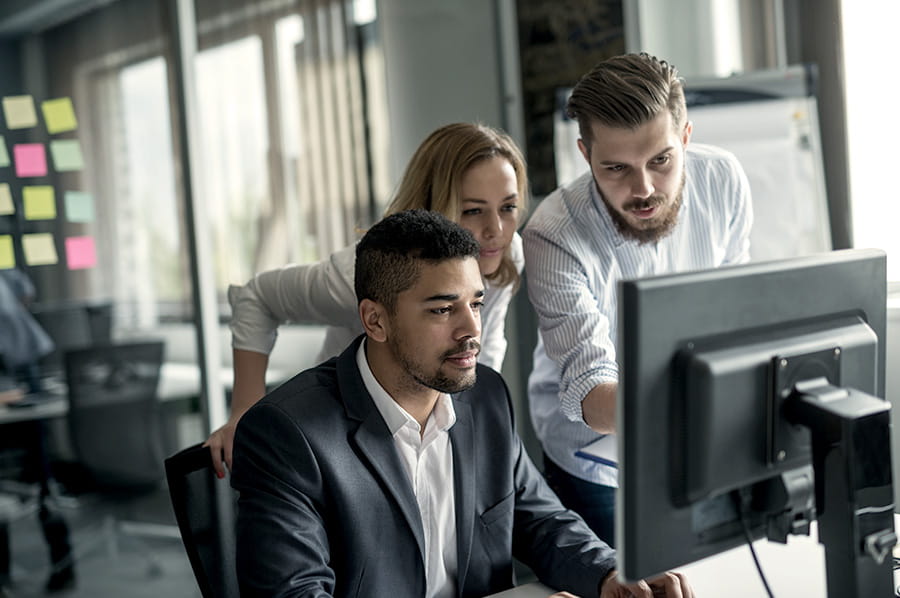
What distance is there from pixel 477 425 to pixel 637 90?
0.65 metres

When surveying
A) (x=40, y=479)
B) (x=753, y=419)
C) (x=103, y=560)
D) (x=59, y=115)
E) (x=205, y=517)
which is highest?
(x=59, y=115)

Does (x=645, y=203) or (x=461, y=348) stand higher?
(x=645, y=203)

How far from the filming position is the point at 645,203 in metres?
1.68

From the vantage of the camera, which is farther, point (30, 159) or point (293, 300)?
point (30, 159)

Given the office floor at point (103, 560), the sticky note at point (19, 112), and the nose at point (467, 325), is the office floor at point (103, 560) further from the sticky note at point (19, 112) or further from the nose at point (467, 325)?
the nose at point (467, 325)

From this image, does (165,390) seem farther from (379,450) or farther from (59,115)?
(379,450)

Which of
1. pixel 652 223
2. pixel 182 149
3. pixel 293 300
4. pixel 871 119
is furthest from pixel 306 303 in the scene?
pixel 871 119

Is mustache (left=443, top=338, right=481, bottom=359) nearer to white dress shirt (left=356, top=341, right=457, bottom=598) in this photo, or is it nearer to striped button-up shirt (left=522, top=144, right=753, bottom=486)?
Answer: white dress shirt (left=356, top=341, right=457, bottom=598)

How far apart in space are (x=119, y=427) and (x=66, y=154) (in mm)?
908

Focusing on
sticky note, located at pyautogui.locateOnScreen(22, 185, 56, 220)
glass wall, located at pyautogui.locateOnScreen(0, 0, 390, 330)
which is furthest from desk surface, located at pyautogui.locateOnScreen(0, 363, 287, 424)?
sticky note, located at pyautogui.locateOnScreen(22, 185, 56, 220)

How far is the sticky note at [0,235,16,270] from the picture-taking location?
287cm

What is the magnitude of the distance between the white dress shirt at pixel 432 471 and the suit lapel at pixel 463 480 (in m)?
0.01

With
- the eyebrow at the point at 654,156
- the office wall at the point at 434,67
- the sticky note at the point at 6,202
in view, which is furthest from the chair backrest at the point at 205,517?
the office wall at the point at 434,67

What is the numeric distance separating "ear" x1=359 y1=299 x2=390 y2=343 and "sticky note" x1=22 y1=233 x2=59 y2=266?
179cm
